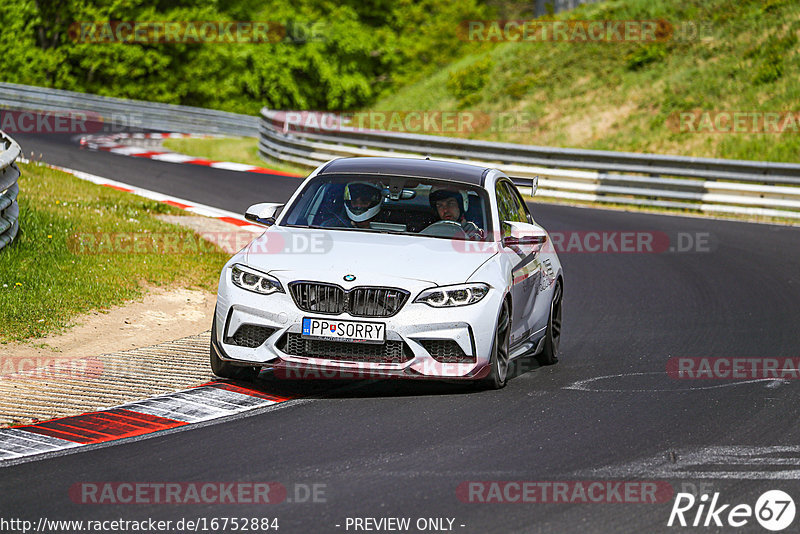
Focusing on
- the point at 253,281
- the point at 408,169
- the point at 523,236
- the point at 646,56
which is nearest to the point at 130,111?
the point at 646,56

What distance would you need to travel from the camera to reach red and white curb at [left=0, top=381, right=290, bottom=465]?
683 cm

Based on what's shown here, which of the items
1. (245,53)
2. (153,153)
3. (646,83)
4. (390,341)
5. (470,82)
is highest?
(245,53)

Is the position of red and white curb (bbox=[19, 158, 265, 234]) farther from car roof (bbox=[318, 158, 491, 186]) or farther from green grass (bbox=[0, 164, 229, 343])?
car roof (bbox=[318, 158, 491, 186])

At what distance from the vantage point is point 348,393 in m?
8.39

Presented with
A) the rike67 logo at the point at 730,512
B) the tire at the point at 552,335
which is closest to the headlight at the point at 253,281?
the tire at the point at 552,335

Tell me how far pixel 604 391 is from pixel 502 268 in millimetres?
1157

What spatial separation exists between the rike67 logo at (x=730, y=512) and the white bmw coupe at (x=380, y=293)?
2.37 m

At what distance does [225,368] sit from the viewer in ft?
27.2

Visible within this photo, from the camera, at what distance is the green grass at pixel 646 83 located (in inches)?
Answer: 1331

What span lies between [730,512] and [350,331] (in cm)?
290

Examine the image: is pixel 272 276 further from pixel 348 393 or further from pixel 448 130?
pixel 448 130
